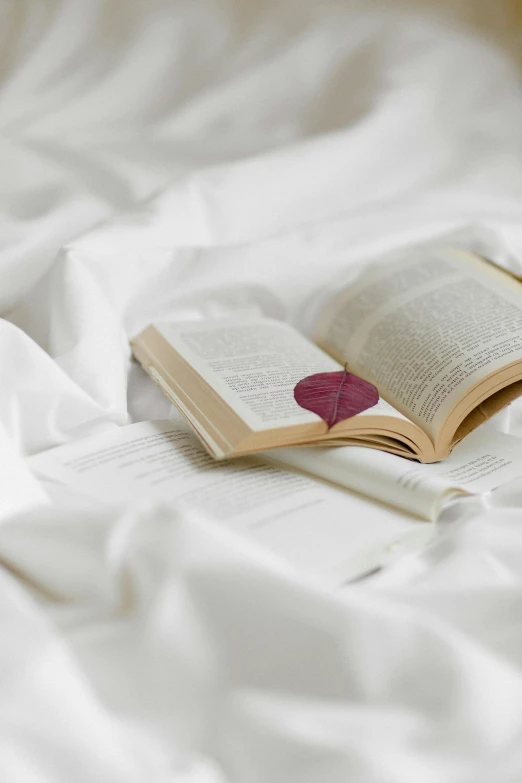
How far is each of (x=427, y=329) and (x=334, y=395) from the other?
0.16 metres

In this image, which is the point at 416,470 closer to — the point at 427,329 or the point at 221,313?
the point at 427,329

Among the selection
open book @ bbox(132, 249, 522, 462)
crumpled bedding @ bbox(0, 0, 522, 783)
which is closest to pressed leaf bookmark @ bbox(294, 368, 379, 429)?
open book @ bbox(132, 249, 522, 462)

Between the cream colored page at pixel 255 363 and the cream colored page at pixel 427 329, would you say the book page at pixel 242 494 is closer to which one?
the cream colored page at pixel 255 363

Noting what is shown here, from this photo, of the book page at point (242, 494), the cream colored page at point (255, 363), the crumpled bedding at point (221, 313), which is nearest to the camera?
the crumpled bedding at point (221, 313)

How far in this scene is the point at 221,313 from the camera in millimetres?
940

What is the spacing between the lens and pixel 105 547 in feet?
1.65

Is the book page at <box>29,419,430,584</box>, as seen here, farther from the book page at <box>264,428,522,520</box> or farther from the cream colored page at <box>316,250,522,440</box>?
the cream colored page at <box>316,250,522,440</box>

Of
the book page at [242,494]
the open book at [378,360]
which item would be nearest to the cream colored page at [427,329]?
the open book at [378,360]

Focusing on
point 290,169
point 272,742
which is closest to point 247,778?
point 272,742

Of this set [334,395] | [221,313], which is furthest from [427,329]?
[221,313]

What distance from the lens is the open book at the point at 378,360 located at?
2.18 feet

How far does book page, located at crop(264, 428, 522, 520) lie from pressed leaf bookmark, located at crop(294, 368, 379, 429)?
3cm

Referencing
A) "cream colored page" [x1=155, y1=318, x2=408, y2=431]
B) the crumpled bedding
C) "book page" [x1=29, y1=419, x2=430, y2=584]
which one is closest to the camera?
the crumpled bedding

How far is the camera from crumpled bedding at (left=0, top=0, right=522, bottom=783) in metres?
0.42
